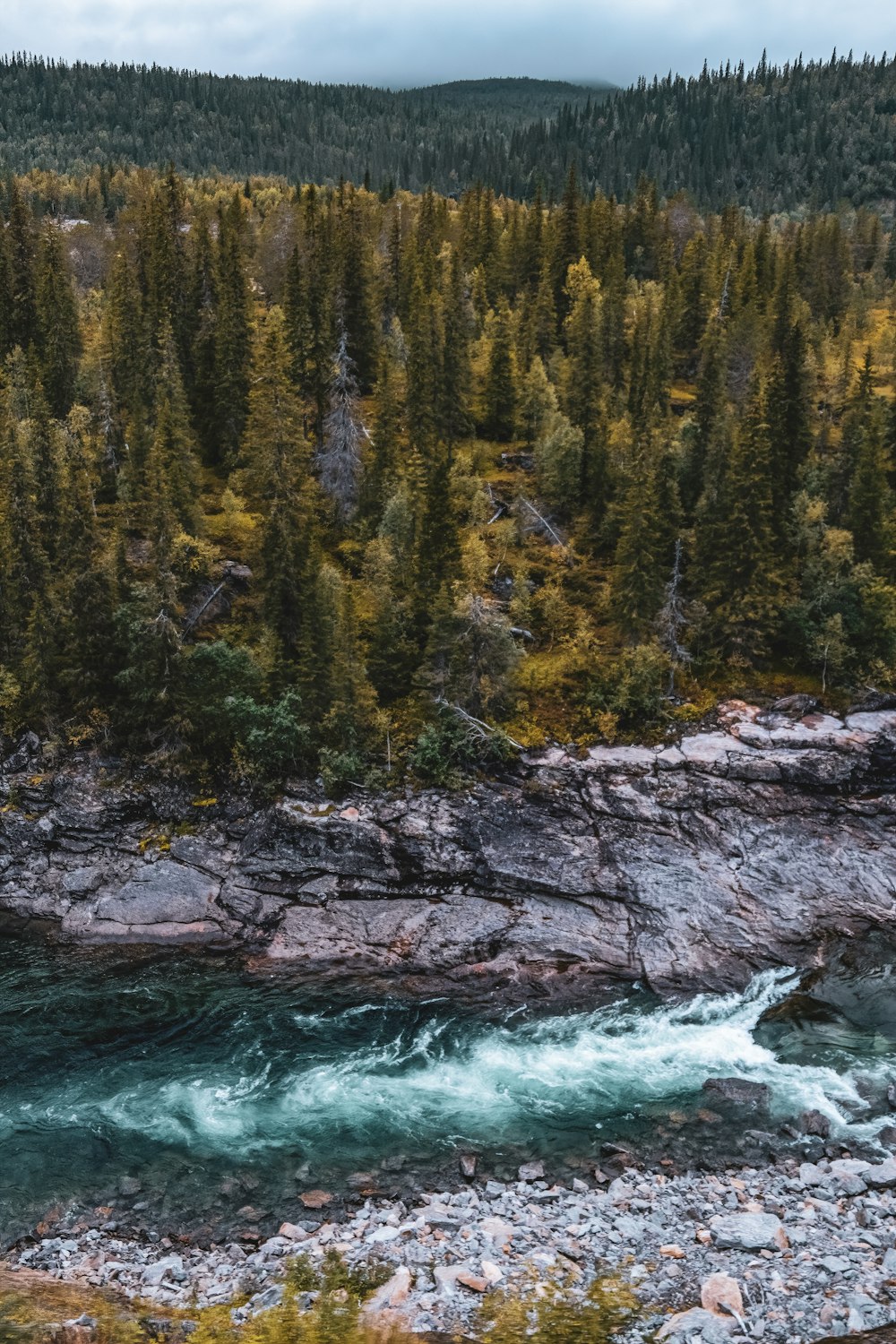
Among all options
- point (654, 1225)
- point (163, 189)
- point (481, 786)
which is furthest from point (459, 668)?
point (163, 189)

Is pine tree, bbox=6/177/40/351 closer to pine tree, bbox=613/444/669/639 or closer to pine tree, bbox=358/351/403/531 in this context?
pine tree, bbox=358/351/403/531

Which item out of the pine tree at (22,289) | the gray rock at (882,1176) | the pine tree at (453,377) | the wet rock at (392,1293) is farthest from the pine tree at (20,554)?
the gray rock at (882,1176)

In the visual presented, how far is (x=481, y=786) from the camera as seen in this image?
4497cm

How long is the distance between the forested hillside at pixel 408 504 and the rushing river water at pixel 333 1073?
41.8 feet

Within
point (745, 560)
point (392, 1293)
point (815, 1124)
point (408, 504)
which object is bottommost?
point (815, 1124)

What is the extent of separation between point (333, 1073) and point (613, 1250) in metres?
12.7

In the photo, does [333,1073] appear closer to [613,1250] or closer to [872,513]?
[613,1250]

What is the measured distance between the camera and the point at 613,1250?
914 inches

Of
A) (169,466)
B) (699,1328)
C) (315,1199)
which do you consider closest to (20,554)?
(169,466)

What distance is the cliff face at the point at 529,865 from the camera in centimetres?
3888

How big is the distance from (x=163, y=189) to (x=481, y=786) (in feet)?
221

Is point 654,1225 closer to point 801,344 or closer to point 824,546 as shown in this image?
point 824,546

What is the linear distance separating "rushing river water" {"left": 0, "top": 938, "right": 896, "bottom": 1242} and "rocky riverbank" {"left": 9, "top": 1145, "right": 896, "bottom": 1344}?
182 centimetres

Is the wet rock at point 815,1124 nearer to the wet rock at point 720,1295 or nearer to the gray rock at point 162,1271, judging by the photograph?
the wet rock at point 720,1295
